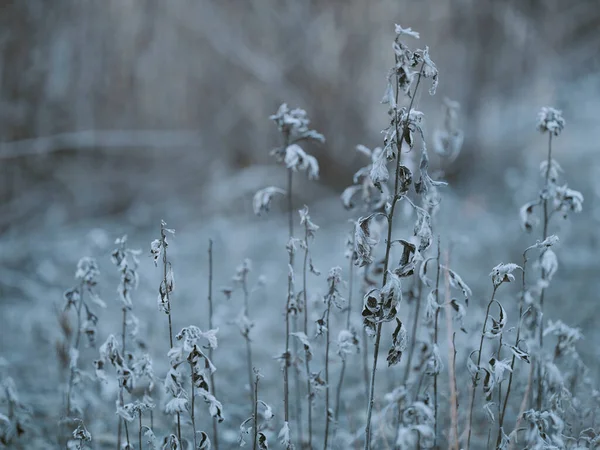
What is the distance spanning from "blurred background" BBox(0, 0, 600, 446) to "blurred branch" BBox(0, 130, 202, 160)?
0.05 ft

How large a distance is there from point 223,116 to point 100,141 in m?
1.47

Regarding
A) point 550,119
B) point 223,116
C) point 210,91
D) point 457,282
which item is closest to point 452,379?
point 457,282

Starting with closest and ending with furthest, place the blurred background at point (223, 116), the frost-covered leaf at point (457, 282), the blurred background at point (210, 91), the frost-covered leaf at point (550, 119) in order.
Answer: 1. the frost-covered leaf at point (457, 282)
2. the frost-covered leaf at point (550, 119)
3. the blurred background at point (223, 116)
4. the blurred background at point (210, 91)

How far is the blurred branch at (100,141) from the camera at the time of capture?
668cm

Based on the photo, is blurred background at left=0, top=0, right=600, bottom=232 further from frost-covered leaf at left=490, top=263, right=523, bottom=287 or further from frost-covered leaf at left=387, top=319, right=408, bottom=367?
frost-covered leaf at left=387, top=319, right=408, bottom=367

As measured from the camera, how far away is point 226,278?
590 cm

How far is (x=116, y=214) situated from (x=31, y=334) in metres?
2.84

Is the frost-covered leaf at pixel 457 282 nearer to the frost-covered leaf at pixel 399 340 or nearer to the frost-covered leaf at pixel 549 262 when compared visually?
the frost-covered leaf at pixel 399 340

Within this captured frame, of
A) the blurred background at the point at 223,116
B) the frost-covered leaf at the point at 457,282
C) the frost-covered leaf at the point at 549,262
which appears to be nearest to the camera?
the frost-covered leaf at the point at 457,282

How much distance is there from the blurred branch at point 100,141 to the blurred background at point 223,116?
0.02 m

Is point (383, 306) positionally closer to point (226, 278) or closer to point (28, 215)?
point (226, 278)

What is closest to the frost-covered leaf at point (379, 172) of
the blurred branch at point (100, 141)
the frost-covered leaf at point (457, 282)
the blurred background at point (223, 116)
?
the frost-covered leaf at point (457, 282)

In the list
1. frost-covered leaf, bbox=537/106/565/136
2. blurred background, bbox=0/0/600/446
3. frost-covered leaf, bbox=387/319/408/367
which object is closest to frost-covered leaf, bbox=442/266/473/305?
frost-covered leaf, bbox=387/319/408/367

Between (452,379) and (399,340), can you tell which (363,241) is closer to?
(399,340)
